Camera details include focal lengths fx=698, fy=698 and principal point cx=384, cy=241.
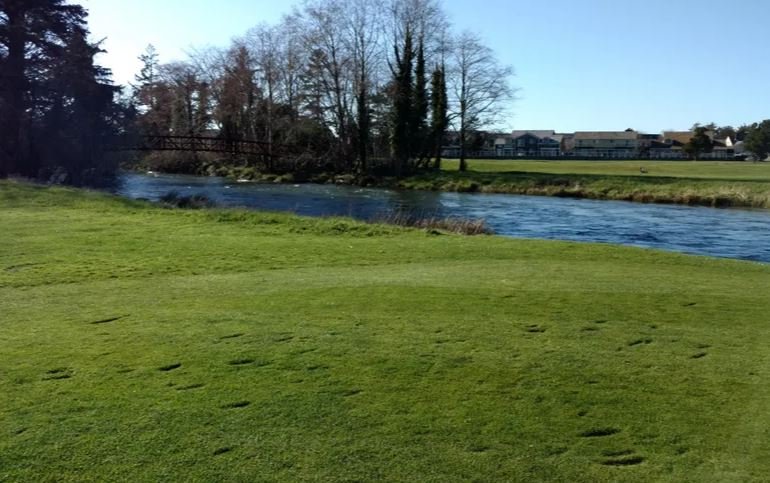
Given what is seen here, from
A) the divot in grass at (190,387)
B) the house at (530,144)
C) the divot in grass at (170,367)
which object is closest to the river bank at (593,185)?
the divot in grass at (170,367)

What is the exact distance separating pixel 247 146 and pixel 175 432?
234 ft

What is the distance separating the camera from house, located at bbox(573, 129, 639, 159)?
6683 inches

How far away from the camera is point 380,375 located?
21.2 feet

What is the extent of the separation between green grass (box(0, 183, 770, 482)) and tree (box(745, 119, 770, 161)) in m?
137

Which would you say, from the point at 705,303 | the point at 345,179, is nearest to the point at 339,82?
the point at 345,179

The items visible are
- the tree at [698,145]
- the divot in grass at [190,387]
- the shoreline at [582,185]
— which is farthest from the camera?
the tree at [698,145]

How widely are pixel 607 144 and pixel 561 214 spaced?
144 meters

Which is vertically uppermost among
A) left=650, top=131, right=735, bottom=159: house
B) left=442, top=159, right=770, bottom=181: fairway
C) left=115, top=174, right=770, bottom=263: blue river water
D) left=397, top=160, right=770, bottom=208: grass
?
left=650, top=131, right=735, bottom=159: house

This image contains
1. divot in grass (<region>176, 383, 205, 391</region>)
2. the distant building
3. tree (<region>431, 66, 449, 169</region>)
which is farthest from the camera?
the distant building

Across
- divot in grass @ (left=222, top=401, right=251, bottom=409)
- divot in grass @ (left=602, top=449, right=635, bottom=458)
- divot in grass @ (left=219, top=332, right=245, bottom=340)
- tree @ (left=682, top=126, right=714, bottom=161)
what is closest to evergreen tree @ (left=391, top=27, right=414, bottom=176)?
divot in grass @ (left=219, top=332, right=245, bottom=340)

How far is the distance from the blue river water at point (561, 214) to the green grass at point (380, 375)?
613 inches

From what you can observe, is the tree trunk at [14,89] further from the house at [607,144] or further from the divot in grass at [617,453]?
the house at [607,144]

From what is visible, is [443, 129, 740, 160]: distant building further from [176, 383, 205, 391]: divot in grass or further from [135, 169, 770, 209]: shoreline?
[176, 383, 205, 391]: divot in grass

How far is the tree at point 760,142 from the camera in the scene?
433 feet
